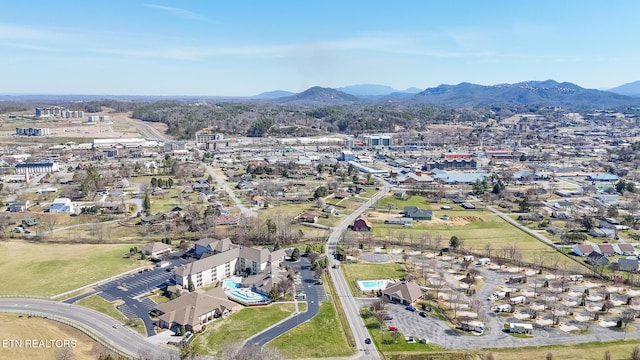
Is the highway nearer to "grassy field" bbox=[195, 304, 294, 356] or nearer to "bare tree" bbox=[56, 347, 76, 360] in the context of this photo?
"grassy field" bbox=[195, 304, 294, 356]

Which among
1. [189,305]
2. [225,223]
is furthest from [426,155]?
[189,305]

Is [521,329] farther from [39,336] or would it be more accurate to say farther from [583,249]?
[39,336]

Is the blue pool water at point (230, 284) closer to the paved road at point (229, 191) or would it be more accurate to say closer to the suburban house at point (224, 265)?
the suburban house at point (224, 265)

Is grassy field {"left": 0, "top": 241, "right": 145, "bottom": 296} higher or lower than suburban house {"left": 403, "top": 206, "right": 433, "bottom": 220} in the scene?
lower

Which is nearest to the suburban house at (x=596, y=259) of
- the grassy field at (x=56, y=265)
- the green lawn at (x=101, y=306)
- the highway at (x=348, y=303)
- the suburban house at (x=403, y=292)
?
the suburban house at (x=403, y=292)

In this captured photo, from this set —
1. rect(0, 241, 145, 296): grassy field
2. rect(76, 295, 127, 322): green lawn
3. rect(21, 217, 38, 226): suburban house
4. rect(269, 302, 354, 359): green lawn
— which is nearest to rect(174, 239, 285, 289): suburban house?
rect(76, 295, 127, 322): green lawn

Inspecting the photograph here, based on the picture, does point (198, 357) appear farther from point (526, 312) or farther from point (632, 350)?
point (632, 350)
